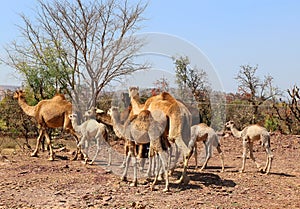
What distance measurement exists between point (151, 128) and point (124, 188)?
140 centimetres

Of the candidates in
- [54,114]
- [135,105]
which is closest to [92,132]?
[54,114]

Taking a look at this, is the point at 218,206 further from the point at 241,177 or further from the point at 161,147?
the point at 241,177

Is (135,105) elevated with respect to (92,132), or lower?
Result: elevated

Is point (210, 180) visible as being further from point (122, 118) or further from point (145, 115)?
point (122, 118)

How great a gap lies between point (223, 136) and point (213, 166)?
602cm

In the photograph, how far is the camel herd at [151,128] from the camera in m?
8.49

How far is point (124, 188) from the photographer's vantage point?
8.28 m

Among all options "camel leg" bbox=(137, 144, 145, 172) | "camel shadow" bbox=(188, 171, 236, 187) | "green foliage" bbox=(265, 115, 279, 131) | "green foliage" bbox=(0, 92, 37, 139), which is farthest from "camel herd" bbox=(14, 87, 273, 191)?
"green foliage" bbox=(265, 115, 279, 131)

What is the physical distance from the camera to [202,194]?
7930mm

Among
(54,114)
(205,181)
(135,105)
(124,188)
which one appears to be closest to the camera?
(124,188)

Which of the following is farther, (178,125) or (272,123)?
(272,123)

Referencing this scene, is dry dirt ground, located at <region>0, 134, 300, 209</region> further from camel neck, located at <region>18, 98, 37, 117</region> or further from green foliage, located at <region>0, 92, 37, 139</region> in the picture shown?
green foliage, located at <region>0, 92, 37, 139</region>

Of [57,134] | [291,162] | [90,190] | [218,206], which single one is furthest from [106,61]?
[218,206]

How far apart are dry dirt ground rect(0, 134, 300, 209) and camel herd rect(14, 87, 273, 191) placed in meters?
0.42
